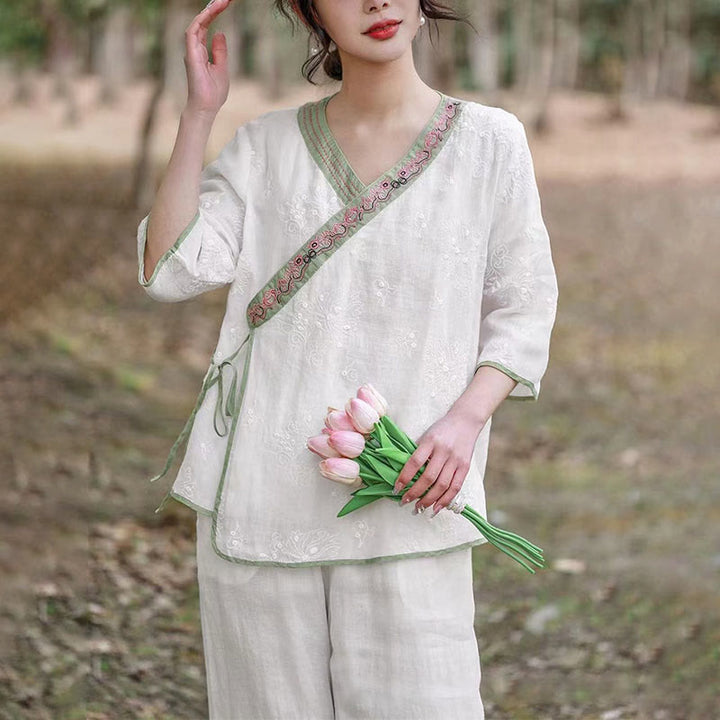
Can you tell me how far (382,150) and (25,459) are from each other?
3.53 meters

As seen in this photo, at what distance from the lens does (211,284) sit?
150cm

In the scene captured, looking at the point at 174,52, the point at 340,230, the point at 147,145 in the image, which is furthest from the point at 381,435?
the point at 174,52

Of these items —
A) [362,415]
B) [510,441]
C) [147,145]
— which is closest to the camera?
[362,415]

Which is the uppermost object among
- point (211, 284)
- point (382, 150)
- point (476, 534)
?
point (382, 150)

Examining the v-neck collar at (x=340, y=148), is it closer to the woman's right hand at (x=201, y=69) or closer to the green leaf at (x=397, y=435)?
the woman's right hand at (x=201, y=69)

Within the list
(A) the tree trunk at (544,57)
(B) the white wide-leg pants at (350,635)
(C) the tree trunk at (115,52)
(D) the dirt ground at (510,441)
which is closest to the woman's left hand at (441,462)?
(B) the white wide-leg pants at (350,635)

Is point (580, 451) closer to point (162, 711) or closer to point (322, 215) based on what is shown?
point (162, 711)

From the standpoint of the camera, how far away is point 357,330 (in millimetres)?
1467

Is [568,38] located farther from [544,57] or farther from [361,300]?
[361,300]

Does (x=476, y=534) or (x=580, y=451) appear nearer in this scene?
(x=476, y=534)

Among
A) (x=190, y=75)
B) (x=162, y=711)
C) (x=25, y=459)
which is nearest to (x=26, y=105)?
(x=25, y=459)

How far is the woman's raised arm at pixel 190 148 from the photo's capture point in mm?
1454

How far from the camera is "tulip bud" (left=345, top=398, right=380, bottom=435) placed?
4.60 feet

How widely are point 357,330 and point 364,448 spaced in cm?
15
